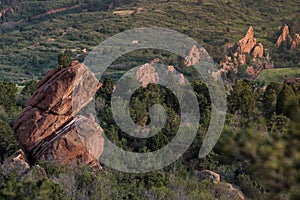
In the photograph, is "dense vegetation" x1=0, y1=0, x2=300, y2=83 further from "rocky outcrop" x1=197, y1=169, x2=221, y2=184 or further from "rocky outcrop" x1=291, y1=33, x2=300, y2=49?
"rocky outcrop" x1=197, y1=169, x2=221, y2=184

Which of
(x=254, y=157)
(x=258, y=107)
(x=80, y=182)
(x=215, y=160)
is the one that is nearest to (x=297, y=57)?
(x=258, y=107)

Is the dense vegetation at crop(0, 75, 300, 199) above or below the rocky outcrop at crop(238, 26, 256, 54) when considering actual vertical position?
above

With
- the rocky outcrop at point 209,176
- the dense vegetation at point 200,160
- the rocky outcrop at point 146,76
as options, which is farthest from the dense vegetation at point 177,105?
the rocky outcrop at point 146,76

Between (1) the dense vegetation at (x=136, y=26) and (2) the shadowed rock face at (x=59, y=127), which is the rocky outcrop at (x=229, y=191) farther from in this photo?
(1) the dense vegetation at (x=136, y=26)

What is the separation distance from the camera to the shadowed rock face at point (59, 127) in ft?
99.6

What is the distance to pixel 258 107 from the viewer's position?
147 feet

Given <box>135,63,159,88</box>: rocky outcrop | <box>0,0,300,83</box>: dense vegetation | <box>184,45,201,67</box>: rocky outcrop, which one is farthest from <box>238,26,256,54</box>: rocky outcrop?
<box>135,63,159,88</box>: rocky outcrop

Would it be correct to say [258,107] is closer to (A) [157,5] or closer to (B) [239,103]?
(B) [239,103]

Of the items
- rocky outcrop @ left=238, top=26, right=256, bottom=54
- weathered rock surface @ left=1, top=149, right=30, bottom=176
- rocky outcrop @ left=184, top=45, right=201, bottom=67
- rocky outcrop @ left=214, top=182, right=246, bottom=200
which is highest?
weathered rock surface @ left=1, top=149, right=30, bottom=176

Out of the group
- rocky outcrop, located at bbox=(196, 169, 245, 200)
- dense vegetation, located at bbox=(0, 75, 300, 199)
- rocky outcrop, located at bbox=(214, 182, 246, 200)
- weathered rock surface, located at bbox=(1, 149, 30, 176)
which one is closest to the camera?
dense vegetation, located at bbox=(0, 75, 300, 199)

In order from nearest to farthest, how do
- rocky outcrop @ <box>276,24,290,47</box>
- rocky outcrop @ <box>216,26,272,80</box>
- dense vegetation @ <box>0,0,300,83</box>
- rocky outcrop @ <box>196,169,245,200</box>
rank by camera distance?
rocky outcrop @ <box>196,169,245,200</box>
rocky outcrop @ <box>216,26,272,80</box>
dense vegetation @ <box>0,0,300,83</box>
rocky outcrop @ <box>276,24,290,47</box>

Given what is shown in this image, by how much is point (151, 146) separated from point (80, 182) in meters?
7.83

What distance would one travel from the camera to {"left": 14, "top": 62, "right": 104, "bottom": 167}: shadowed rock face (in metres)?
30.3

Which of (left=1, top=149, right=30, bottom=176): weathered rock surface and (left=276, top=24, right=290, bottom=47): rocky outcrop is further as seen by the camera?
(left=276, top=24, right=290, bottom=47): rocky outcrop
